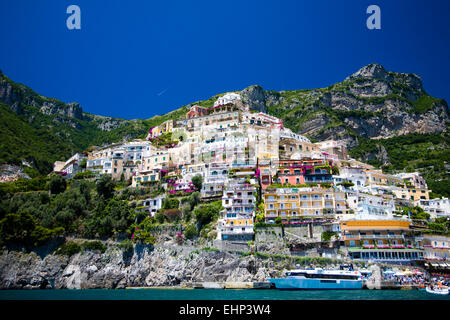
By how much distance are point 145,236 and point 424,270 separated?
34222mm

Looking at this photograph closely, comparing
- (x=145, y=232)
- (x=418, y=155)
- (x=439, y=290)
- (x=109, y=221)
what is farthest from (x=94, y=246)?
(x=418, y=155)

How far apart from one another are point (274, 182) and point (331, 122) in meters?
58.0

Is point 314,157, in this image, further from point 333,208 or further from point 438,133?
point 438,133

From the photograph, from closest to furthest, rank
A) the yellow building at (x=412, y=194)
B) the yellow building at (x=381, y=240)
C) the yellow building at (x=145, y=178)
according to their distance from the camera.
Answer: the yellow building at (x=381, y=240)
the yellow building at (x=412, y=194)
the yellow building at (x=145, y=178)

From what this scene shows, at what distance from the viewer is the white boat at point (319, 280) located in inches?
1571

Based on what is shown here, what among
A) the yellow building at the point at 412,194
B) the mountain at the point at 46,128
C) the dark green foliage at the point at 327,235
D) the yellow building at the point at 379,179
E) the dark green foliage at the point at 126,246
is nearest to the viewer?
the dark green foliage at the point at 327,235

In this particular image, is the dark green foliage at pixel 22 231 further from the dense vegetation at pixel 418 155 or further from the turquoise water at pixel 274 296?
the dense vegetation at pixel 418 155

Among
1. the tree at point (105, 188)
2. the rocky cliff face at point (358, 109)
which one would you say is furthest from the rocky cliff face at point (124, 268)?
the rocky cliff face at point (358, 109)

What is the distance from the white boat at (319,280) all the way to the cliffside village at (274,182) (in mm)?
5990

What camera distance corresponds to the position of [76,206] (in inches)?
→ 2339

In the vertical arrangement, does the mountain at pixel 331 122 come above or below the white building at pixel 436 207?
above

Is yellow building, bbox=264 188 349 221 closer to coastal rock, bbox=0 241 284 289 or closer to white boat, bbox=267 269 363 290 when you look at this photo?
coastal rock, bbox=0 241 284 289

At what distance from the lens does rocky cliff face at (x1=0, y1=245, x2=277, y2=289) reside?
46175 millimetres

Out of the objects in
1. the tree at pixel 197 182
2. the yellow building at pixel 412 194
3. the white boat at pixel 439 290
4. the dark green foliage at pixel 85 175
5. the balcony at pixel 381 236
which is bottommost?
the white boat at pixel 439 290
